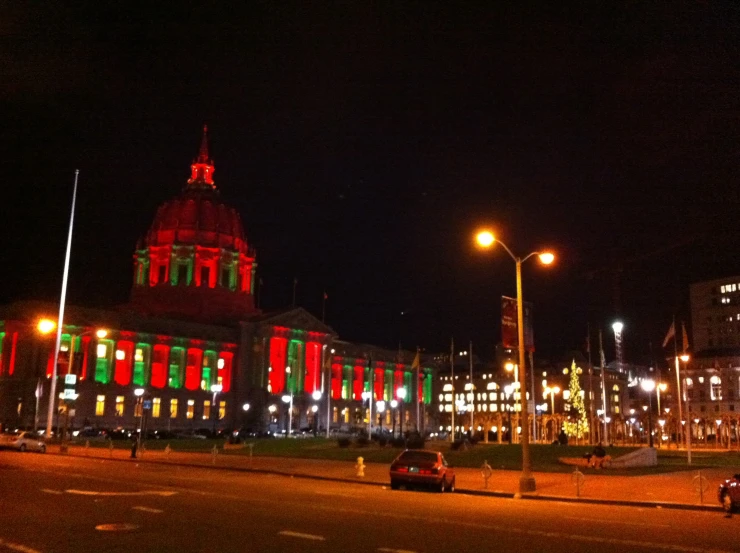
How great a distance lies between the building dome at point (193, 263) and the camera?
116 meters

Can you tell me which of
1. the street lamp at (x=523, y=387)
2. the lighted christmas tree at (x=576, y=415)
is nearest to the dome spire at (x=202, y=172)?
the lighted christmas tree at (x=576, y=415)

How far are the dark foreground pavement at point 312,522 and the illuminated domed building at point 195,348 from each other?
72.8 metres

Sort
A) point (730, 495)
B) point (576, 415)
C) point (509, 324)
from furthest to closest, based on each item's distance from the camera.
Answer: point (576, 415)
point (509, 324)
point (730, 495)

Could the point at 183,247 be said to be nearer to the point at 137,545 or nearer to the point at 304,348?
the point at 304,348

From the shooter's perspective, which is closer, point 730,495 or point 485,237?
point 730,495

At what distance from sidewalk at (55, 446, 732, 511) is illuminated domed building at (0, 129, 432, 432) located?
176ft

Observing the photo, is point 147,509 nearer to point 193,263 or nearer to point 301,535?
point 301,535

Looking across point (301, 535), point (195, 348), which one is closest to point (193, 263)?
point (195, 348)

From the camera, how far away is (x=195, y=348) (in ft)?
Result: 360

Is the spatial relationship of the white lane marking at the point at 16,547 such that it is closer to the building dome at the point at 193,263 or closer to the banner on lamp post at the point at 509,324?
the banner on lamp post at the point at 509,324

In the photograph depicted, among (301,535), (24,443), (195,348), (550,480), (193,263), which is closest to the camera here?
(301,535)

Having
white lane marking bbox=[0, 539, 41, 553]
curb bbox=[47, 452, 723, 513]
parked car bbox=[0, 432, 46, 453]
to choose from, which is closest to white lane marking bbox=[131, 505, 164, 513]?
white lane marking bbox=[0, 539, 41, 553]

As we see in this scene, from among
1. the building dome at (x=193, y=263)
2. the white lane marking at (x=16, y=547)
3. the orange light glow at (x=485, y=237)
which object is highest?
the building dome at (x=193, y=263)

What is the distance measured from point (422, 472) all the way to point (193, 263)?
9540cm
